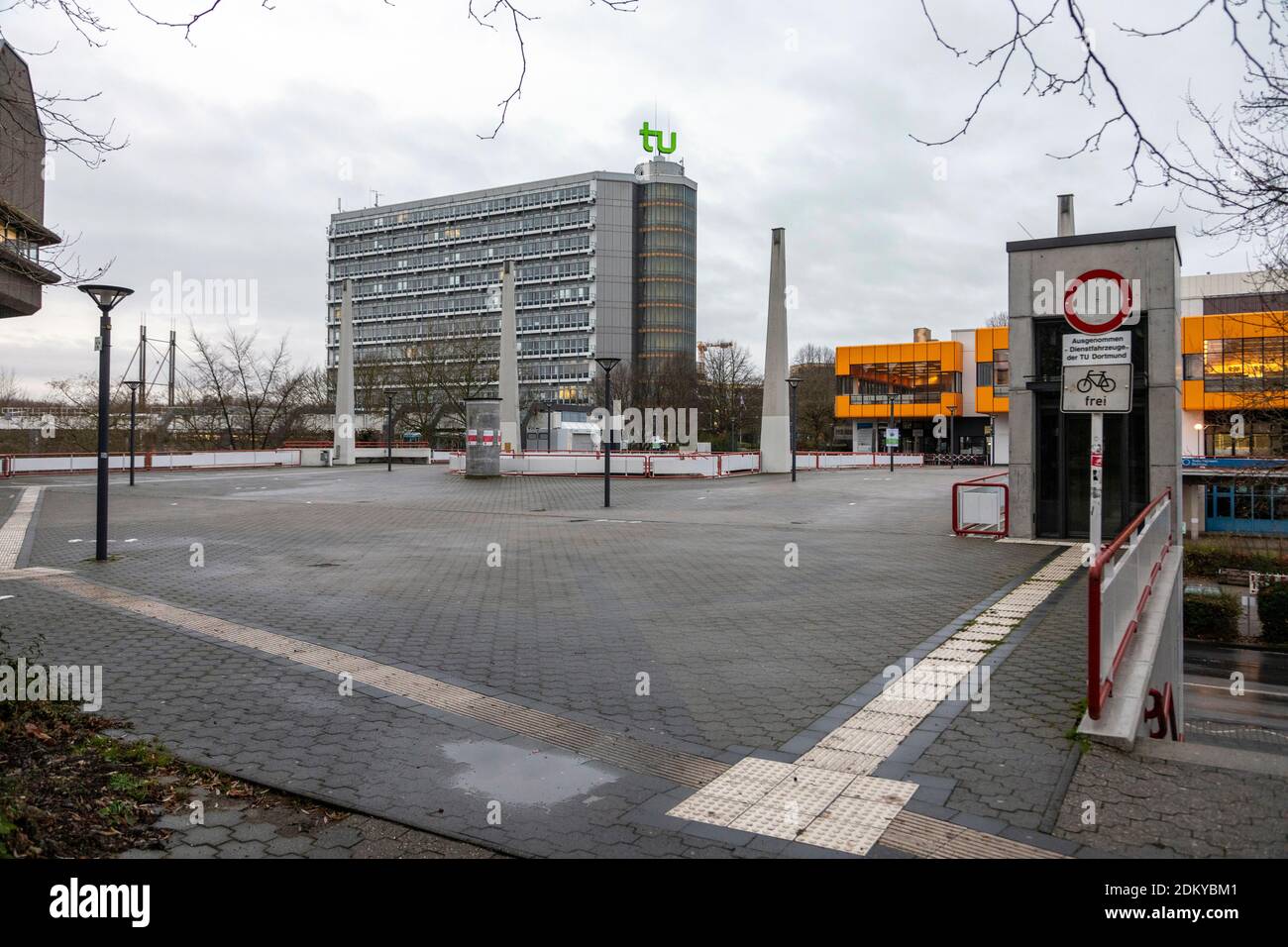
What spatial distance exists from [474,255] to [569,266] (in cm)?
1459

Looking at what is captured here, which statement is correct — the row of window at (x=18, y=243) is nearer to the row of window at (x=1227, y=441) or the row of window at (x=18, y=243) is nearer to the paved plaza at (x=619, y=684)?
the paved plaza at (x=619, y=684)

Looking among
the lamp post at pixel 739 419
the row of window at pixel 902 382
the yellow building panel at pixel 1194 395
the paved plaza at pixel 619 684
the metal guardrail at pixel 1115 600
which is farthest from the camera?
the row of window at pixel 902 382

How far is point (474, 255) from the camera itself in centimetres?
12850

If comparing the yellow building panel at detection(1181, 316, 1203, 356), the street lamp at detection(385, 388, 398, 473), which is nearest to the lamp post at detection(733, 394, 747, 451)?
the street lamp at detection(385, 388, 398, 473)

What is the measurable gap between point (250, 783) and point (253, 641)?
360 cm

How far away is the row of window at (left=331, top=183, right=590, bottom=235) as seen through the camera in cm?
12450

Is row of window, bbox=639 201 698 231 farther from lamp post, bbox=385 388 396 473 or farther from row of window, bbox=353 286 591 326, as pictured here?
lamp post, bbox=385 388 396 473

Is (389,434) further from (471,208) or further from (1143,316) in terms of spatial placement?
(471,208)

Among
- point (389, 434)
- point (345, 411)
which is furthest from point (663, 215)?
point (389, 434)

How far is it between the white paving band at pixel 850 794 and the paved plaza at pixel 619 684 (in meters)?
0.02

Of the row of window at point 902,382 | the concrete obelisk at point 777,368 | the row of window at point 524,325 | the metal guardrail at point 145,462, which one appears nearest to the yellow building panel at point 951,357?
the row of window at point 902,382

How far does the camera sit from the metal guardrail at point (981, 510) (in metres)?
17.0

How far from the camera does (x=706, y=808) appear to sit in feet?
14.6
